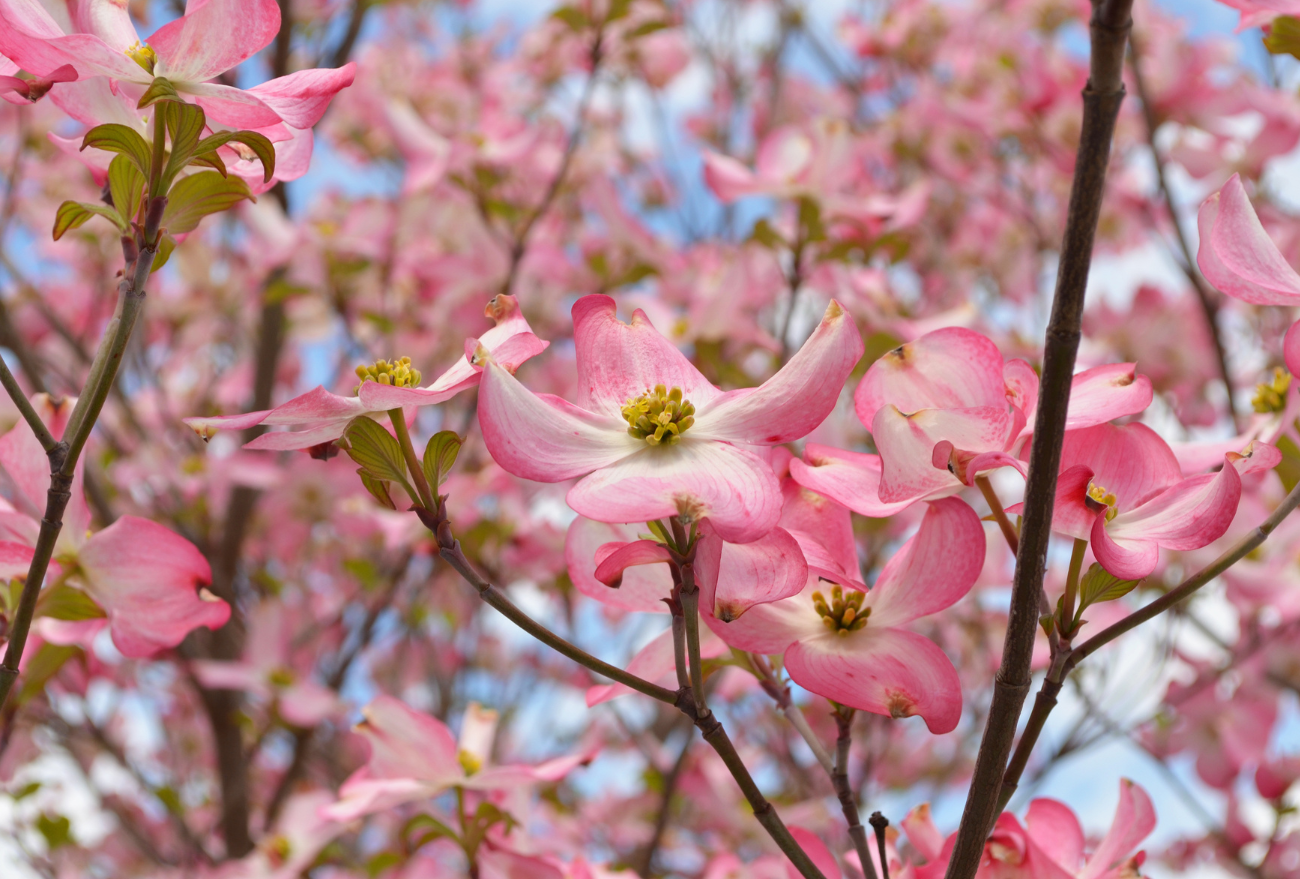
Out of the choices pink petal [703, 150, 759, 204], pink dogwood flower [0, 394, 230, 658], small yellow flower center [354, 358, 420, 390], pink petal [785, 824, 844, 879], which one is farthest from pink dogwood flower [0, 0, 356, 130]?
pink petal [703, 150, 759, 204]

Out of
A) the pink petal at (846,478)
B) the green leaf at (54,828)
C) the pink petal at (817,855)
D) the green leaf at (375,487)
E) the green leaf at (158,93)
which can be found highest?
the green leaf at (158,93)

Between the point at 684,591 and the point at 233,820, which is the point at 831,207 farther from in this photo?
the point at 233,820

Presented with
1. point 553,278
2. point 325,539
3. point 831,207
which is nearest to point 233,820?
point 325,539

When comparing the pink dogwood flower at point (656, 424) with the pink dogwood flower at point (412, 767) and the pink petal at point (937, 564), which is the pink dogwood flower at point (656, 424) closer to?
the pink petal at point (937, 564)

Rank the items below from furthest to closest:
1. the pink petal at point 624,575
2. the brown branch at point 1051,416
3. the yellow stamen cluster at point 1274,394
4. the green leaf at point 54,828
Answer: the green leaf at point 54,828
the yellow stamen cluster at point 1274,394
the pink petal at point 624,575
the brown branch at point 1051,416

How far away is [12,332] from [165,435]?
42.8 inches

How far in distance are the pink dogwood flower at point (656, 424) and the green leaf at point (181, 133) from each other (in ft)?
0.69

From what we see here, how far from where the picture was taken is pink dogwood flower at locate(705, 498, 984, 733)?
0.52m

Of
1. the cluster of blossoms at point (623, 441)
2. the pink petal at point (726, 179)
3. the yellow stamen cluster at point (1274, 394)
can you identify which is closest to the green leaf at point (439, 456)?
the cluster of blossoms at point (623, 441)

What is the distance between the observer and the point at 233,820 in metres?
1.99

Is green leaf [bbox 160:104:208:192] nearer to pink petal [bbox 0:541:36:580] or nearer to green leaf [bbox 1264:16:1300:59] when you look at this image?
pink petal [bbox 0:541:36:580]

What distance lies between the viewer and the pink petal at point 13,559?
0.61 metres

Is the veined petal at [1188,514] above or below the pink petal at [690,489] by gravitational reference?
above

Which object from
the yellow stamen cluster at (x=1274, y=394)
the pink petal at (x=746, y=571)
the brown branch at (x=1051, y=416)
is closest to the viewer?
the brown branch at (x=1051, y=416)
